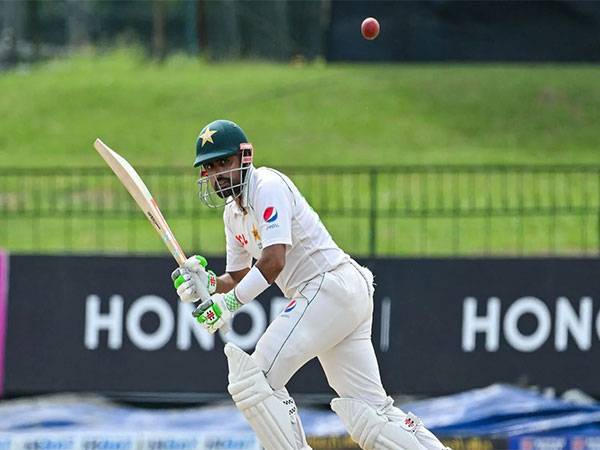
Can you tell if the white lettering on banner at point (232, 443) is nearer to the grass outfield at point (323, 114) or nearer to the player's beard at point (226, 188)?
the player's beard at point (226, 188)

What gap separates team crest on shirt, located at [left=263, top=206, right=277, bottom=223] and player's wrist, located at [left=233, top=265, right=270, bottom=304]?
0.23 metres

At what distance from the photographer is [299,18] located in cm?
1889

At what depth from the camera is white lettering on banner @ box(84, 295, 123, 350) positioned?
31.3 ft

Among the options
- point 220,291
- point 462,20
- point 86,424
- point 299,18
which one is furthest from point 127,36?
point 220,291

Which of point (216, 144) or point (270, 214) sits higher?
point (216, 144)

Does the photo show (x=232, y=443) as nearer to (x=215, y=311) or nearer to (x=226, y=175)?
(x=215, y=311)

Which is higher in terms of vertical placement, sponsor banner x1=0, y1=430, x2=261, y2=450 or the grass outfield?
the grass outfield

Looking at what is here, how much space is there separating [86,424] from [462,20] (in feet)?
20.9

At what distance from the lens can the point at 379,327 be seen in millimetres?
9570

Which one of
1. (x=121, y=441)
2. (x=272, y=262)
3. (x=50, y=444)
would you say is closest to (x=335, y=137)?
(x=121, y=441)

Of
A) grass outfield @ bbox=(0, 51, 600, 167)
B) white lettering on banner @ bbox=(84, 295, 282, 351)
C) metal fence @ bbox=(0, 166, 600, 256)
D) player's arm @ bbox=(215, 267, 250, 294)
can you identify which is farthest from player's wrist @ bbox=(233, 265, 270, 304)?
grass outfield @ bbox=(0, 51, 600, 167)

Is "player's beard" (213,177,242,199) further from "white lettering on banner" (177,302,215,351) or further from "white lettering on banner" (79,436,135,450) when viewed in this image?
"white lettering on banner" (79,436,135,450)

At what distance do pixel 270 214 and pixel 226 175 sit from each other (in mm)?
310

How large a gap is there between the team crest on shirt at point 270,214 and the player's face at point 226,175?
23 cm
